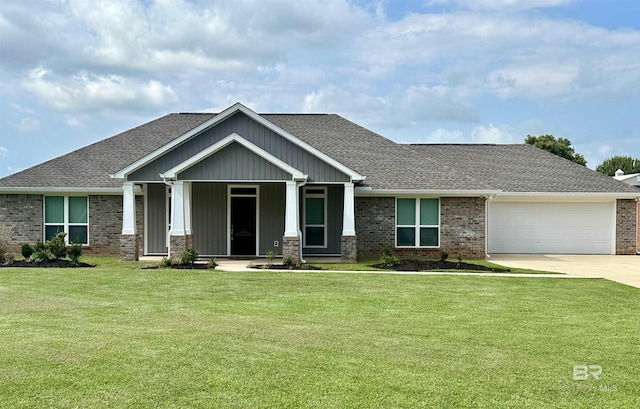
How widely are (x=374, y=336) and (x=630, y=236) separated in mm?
20465

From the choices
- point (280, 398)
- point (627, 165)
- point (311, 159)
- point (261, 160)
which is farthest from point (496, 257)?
point (627, 165)

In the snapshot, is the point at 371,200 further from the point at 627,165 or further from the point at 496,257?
the point at 627,165

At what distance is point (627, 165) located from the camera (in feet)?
215

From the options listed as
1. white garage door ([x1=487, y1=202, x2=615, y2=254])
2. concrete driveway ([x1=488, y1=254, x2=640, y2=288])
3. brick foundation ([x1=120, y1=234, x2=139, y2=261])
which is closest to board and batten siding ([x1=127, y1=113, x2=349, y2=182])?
brick foundation ([x1=120, y1=234, x2=139, y2=261])

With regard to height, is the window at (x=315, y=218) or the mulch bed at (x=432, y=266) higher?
the window at (x=315, y=218)

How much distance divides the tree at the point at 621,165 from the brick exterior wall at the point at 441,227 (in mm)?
49976

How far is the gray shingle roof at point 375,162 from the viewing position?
72.3 ft

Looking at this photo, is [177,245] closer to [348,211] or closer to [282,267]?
[282,267]

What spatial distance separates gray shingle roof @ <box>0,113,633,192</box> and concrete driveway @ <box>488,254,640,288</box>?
2.78 m

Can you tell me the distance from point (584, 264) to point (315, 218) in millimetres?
9354

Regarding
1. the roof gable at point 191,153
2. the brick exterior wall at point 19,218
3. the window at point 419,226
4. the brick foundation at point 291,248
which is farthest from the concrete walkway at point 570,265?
the brick exterior wall at point 19,218

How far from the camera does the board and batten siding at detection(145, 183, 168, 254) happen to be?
71.7 ft

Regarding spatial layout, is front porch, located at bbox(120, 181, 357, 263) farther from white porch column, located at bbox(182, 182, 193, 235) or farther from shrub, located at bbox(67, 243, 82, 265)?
shrub, located at bbox(67, 243, 82, 265)
